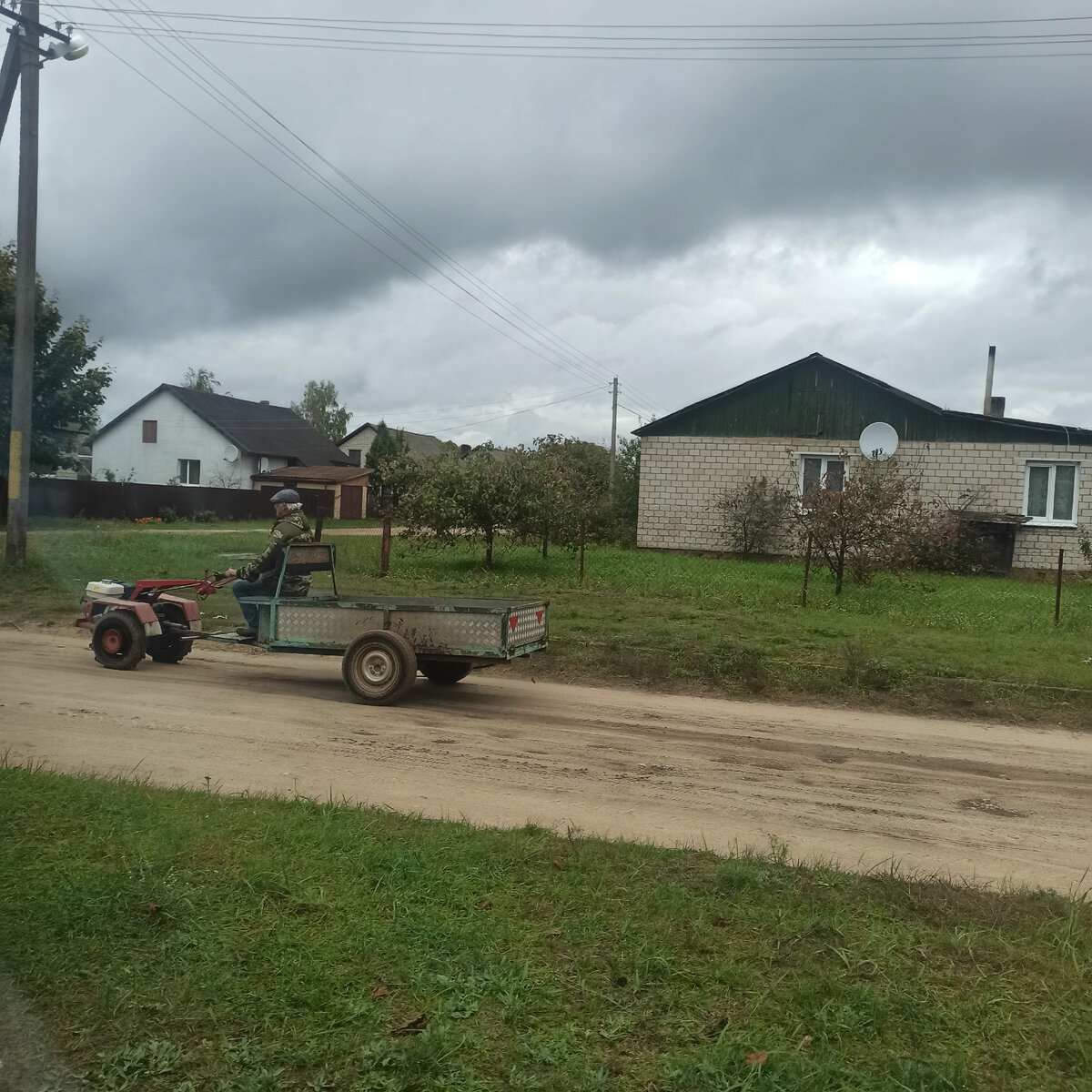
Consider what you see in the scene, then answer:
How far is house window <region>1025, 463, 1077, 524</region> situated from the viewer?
2764cm

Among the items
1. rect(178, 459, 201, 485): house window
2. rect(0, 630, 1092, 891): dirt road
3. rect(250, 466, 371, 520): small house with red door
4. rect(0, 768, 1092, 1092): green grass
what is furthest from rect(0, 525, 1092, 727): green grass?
rect(178, 459, 201, 485): house window

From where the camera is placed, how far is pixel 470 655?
34.2 feet

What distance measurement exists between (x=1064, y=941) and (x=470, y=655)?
21.3ft

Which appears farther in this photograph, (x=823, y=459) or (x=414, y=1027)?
(x=823, y=459)

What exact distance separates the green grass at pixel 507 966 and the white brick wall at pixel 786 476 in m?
24.5

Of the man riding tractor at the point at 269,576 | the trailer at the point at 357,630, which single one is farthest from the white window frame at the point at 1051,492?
the man riding tractor at the point at 269,576

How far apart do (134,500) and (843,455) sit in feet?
95.3

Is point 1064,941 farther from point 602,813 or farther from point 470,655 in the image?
point 470,655

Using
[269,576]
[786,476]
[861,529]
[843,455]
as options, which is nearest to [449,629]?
[269,576]

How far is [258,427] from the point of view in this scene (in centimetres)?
6047

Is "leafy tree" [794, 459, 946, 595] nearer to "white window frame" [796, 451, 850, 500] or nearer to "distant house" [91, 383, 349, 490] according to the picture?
"white window frame" [796, 451, 850, 500]

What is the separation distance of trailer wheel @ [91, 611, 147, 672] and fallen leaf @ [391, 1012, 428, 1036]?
8512 mm

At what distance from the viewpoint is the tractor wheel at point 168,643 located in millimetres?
12008

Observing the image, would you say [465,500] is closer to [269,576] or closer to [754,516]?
[269,576]
